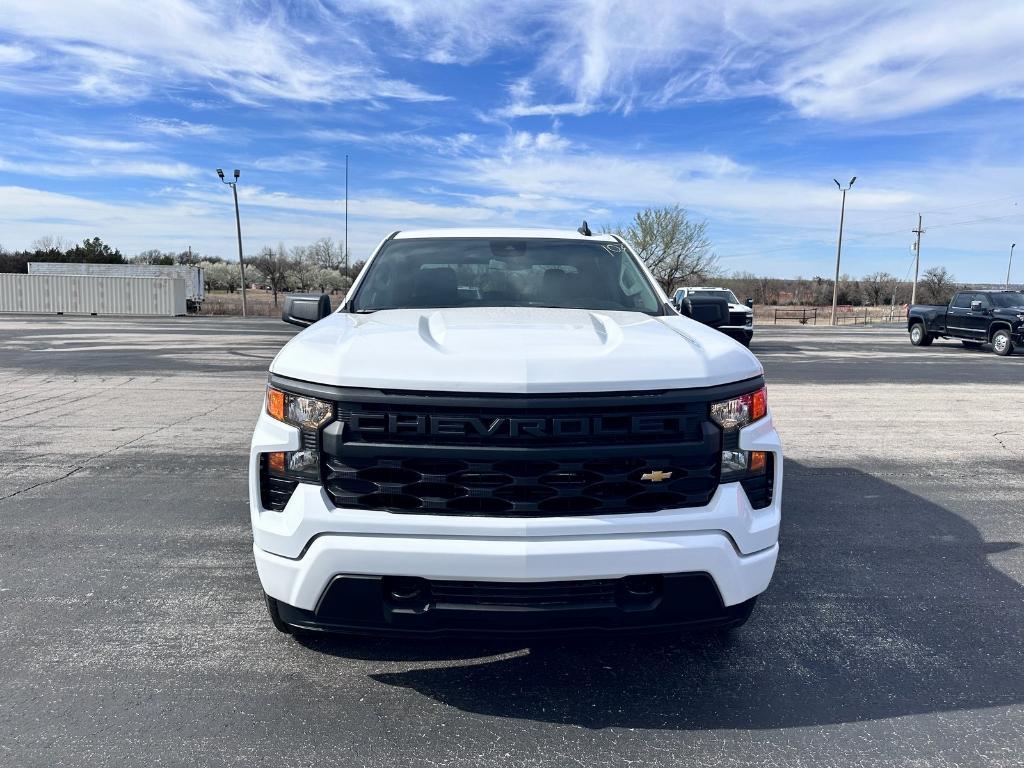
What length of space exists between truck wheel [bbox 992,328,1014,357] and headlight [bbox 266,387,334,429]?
20.8m

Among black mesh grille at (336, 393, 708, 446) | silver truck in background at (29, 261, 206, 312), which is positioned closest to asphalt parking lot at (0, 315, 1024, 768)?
black mesh grille at (336, 393, 708, 446)

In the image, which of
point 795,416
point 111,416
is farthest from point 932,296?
point 111,416

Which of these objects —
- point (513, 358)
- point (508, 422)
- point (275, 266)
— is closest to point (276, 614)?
point (508, 422)

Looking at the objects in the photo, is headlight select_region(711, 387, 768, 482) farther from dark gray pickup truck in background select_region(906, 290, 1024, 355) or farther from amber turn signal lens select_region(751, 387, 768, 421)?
dark gray pickup truck in background select_region(906, 290, 1024, 355)

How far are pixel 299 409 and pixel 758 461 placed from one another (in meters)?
1.72

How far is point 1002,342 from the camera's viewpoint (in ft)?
61.5

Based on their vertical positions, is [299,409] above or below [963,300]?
below

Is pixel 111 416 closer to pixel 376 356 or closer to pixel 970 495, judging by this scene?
pixel 376 356

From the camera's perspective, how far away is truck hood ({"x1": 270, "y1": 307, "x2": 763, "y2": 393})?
2.49 metres

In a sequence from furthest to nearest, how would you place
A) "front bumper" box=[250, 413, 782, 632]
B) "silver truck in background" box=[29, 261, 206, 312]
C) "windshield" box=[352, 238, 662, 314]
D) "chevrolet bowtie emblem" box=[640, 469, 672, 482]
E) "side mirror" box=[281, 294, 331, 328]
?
1. "silver truck in background" box=[29, 261, 206, 312]
2. "side mirror" box=[281, 294, 331, 328]
3. "windshield" box=[352, 238, 662, 314]
4. "chevrolet bowtie emblem" box=[640, 469, 672, 482]
5. "front bumper" box=[250, 413, 782, 632]

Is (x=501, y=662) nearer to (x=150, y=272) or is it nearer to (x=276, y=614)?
(x=276, y=614)

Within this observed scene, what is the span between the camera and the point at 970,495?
5.79 meters

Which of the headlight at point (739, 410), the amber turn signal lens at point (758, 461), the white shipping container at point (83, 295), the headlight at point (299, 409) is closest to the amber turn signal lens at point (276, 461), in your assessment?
the headlight at point (299, 409)

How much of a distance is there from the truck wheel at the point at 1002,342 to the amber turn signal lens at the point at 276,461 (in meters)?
20.9
